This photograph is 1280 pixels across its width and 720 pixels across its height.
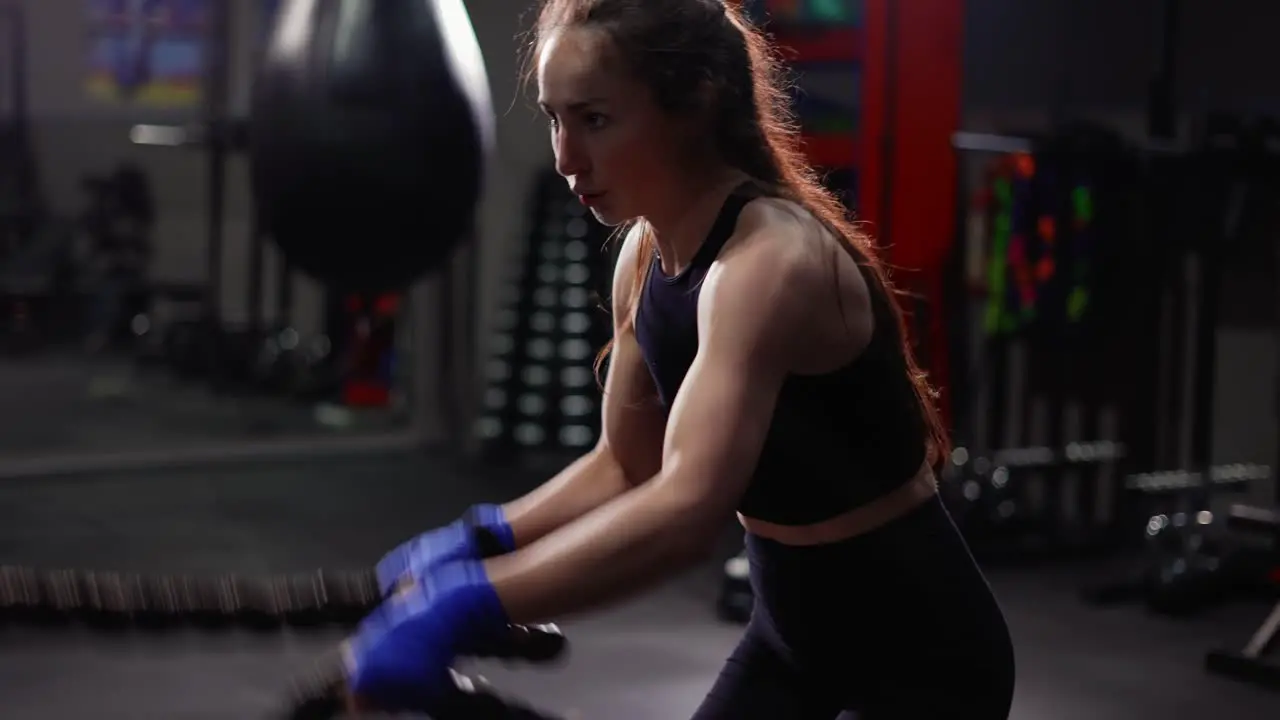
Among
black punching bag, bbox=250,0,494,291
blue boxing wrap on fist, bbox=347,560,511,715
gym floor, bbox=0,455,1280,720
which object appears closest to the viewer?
blue boxing wrap on fist, bbox=347,560,511,715

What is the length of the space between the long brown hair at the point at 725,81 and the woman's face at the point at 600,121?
14 millimetres

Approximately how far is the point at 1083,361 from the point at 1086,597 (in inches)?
42.8

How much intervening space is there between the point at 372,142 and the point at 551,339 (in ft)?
14.3

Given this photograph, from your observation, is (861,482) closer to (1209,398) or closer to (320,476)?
(1209,398)

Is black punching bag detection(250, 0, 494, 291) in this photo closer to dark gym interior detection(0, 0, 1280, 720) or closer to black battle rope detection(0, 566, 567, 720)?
dark gym interior detection(0, 0, 1280, 720)

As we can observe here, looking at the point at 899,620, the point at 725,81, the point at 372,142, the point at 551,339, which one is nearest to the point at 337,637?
the point at 372,142

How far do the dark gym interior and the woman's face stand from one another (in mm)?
579

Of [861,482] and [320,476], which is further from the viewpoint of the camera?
[320,476]

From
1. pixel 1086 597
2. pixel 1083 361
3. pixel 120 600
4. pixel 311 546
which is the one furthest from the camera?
pixel 1083 361

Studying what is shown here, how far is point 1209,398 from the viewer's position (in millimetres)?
4594

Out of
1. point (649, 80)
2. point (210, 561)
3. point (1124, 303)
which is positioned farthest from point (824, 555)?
point (1124, 303)

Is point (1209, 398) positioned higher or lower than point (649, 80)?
lower

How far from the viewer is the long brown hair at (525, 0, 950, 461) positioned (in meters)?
1.25

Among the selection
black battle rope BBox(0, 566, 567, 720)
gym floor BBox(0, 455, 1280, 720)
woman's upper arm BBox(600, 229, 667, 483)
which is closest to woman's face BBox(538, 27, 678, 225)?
woman's upper arm BBox(600, 229, 667, 483)
